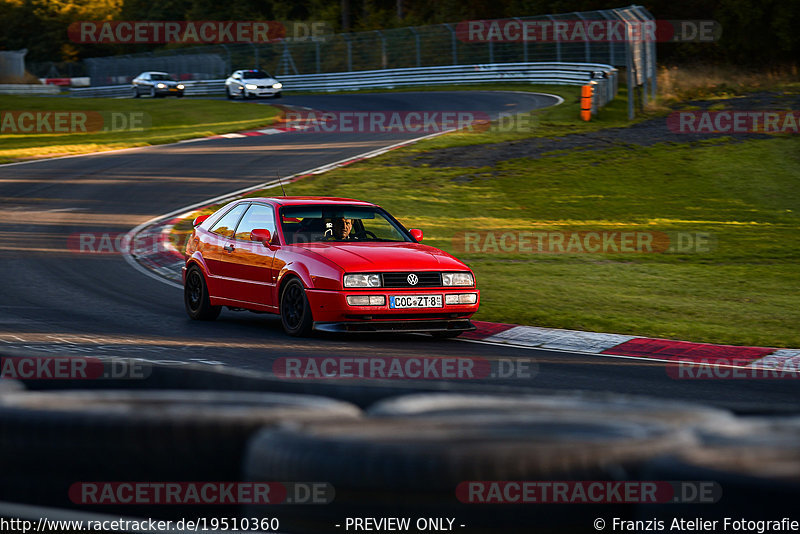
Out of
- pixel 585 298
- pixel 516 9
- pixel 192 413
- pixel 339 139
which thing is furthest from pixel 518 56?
pixel 192 413

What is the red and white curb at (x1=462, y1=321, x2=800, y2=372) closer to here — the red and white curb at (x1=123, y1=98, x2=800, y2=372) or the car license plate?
the red and white curb at (x1=123, y1=98, x2=800, y2=372)

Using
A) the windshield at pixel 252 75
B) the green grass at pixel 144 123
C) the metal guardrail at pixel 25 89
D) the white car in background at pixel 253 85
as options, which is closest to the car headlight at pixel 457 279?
the green grass at pixel 144 123

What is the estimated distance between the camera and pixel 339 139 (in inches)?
1276

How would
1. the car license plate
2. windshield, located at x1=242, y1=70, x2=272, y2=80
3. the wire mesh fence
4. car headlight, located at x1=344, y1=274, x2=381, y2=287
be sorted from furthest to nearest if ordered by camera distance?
windshield, located at x1=242, y1=70, x2=272, y2=80
the wire mesh fence
the car license plate
car headlight, located at x1=344, y1=274, x2=381, y2=287

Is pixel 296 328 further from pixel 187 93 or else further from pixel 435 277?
pixel 187 93

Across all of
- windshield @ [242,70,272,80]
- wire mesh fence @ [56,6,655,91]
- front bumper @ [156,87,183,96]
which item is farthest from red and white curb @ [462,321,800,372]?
front bumper @ [156,87,183,96]

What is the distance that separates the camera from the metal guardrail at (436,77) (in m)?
46.5

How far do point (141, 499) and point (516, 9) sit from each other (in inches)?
2340

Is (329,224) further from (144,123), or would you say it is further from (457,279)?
(144,123)

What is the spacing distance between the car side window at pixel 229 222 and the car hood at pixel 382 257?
145cm

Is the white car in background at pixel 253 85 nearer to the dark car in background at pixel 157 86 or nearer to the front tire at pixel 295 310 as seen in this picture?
the dark car in background at pixel 157 86

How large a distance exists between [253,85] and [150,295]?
39.7 meters

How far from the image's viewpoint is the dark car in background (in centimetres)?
5844

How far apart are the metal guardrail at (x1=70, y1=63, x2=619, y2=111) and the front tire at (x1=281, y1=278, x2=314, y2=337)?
30500 mm
